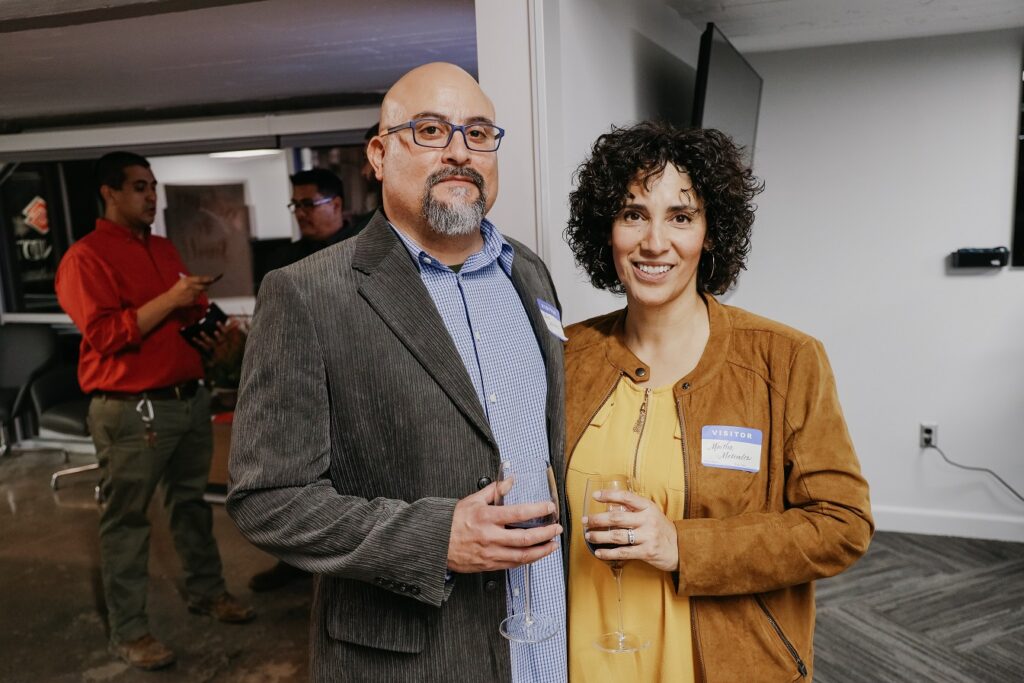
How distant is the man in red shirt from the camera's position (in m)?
3.09

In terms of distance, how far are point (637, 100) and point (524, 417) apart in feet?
5.44

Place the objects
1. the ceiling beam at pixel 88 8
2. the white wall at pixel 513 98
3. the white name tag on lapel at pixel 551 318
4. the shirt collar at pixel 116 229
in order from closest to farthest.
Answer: the white name tag on lapel at pixel 551 318 → the white wall at pixel 513 98 → the ceiling beam at pixel 88 8 → the shirt collar at pixel 116 229

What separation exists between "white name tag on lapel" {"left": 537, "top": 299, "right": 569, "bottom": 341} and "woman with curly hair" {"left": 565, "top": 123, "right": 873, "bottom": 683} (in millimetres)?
97

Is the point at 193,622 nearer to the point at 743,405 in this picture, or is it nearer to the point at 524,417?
the point at 524,417

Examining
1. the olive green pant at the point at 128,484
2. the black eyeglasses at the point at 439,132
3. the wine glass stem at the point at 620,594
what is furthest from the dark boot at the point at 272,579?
the black eyeglasses at the point at 439,132

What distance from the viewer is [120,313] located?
312cm

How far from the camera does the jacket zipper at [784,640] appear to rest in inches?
54.0

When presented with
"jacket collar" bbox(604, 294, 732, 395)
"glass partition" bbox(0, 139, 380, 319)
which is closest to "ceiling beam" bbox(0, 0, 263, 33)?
"jacket collar" bbox(604, 294, 732, 395)

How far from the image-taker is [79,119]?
6406 millimetres

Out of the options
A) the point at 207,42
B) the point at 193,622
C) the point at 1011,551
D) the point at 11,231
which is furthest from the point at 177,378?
the point at 11,231

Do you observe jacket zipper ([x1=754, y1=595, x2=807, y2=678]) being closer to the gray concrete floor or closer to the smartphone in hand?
the gray concrete floor

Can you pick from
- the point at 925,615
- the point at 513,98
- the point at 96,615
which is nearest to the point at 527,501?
the point at 513,98

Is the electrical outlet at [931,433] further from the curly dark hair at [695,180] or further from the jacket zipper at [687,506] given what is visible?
the jacket zipper at [687,506]

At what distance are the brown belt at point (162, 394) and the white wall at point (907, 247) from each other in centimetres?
310
